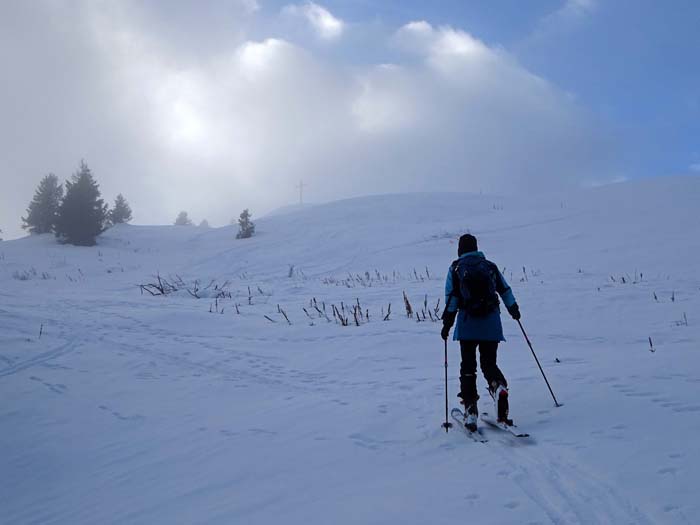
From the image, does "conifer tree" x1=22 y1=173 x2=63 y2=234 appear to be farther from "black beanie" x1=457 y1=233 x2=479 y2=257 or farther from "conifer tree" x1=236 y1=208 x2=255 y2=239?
"black beanie" x1=457 y1=233 x2=479 y2=257

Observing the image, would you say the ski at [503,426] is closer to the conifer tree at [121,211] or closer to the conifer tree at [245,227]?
the conifer tree at [245,227]

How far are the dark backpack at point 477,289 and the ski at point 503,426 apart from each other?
1.05m

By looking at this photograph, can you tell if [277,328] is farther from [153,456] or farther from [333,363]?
[153,456]

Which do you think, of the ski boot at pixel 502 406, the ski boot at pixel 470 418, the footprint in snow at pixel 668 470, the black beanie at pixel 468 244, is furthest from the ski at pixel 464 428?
the black beanie at pixel 468 244

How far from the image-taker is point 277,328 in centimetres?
1030

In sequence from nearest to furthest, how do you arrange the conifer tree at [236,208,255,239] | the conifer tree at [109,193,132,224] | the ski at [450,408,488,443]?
1. the ski at [450,408,488,443]
2. the conifer tree at [236,208,255,239]
3. the conifer tree at [109,193,132,224]

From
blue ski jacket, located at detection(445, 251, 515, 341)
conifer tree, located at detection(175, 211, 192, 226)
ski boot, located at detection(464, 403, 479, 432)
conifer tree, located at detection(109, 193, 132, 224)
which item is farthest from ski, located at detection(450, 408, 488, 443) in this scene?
conifer tree, located at detection(175, 211, 192, 226)

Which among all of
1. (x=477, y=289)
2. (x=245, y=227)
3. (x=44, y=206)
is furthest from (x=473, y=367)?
(x=44, y=206)

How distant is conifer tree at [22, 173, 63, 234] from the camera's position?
37.0 metres

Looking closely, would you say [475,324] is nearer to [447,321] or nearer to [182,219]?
[447,321]

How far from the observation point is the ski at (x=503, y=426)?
14.2ft

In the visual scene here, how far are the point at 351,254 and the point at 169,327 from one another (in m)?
12.6

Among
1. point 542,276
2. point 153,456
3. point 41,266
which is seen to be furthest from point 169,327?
point 41,266

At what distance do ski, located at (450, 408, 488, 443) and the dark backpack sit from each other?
3.44ft
